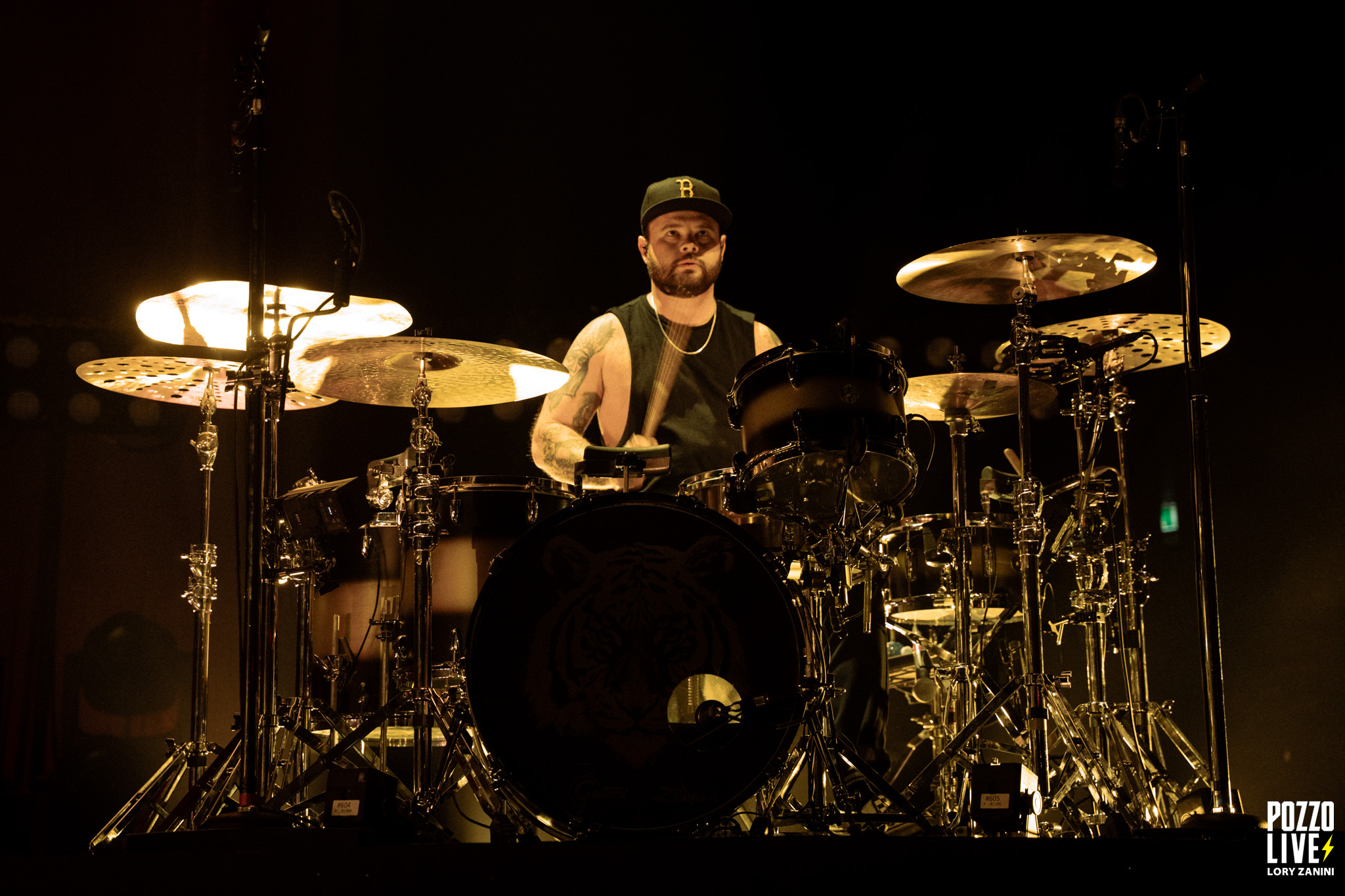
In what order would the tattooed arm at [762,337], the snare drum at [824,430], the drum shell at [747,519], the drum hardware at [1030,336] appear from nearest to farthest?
the snare drum at [824,430]
the drum hardware at [1030,336]
the drum shell at [747,519]
the tattooed arm at [762,337]

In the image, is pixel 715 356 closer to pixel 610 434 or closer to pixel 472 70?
pixel 610 434

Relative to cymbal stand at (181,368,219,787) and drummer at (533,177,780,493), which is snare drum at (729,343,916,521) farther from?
cymbal stand at (181,368,219,787)

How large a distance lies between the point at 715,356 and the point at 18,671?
298 centimetres

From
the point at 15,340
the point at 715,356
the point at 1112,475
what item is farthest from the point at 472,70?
the point at 1112,475

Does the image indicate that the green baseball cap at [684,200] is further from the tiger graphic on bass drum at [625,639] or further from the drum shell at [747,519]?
the tiger graphic on bass drum at [625,639]

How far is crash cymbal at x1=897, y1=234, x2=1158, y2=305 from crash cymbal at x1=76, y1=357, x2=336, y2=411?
2252 millimetres

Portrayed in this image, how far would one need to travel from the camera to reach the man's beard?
15.7ft

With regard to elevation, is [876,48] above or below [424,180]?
above

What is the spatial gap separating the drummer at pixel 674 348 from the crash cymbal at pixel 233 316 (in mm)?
741

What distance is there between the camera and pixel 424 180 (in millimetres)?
5090

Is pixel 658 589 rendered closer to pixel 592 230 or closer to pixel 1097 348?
pixel 1097 348

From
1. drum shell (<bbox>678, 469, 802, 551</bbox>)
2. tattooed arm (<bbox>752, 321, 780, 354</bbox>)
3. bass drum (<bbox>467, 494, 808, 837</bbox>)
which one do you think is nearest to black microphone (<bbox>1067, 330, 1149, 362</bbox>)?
drum shell (<bbox>678, 469, 802, 551</bbox>)

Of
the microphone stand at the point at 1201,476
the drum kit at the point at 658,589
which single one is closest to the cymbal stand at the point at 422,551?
the drum kit at the point at 658,589

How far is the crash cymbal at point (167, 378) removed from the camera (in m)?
4.02
